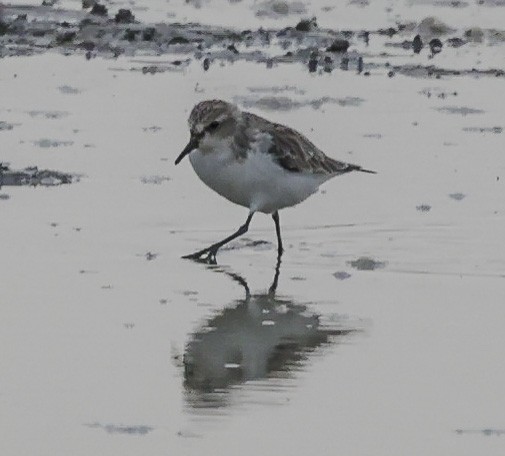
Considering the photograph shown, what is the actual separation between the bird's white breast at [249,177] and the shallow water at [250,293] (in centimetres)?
25

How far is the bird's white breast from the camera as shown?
993 centimetres

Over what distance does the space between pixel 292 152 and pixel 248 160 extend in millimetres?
325

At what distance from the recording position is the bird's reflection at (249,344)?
7.04 metres

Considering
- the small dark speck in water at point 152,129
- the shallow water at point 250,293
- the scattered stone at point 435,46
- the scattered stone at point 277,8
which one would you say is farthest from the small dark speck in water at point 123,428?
the scattered stone at point 277,8

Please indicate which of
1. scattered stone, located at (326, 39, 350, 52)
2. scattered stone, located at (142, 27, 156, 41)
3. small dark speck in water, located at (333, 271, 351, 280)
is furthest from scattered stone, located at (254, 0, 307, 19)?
small dark speck in water, located at (333, 271, 351, 280)

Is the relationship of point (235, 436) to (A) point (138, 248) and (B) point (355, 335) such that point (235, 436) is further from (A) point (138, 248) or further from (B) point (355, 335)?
(A) point (138, 248)

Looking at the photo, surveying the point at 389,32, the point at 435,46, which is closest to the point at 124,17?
the point at 389,32

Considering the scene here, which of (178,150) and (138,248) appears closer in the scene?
(138,248)

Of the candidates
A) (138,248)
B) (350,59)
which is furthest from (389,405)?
(350,59)

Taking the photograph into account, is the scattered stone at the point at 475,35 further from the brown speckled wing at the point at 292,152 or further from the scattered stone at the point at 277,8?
the brown speckled wing at the point at 292,152

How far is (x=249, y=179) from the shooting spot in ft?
32.7

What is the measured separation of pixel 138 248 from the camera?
9484 millimetres

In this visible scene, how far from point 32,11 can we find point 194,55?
2.96 m

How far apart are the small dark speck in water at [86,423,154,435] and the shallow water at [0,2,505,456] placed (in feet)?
0.03
